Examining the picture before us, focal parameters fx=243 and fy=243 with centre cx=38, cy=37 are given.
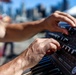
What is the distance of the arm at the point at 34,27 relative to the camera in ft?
4.23

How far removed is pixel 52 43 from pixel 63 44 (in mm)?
95

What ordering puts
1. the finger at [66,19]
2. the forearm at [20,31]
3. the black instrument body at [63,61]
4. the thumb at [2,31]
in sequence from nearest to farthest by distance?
the black instrument body at [63,61] < the finger at [66,19] < the forearm at [20,31] < the thumb at [2,31]

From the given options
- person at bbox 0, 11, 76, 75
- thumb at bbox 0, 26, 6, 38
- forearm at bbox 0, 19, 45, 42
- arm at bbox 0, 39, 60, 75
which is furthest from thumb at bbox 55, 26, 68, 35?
thumb at bbox 0, 26, 6, 38

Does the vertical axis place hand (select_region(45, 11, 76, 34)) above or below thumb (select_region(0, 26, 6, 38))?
above

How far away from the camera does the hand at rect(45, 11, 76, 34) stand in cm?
116

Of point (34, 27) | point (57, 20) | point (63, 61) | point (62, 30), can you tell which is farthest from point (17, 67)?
point (34, 27)

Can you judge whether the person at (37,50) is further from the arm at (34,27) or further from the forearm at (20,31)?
the forearm at (20,31)

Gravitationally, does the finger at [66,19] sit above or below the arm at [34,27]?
above

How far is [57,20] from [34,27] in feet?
1.17

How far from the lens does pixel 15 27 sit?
1873 mm

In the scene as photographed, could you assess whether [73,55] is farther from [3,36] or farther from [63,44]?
[3,36]

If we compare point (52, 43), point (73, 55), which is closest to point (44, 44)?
point (52, 43)

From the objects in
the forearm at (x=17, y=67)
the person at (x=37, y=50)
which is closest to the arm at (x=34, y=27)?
the person at (x=37, y=50)

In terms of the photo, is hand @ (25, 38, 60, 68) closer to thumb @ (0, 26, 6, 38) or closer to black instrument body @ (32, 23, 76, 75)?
black instrument body @ (32, 23, 76, 75)
